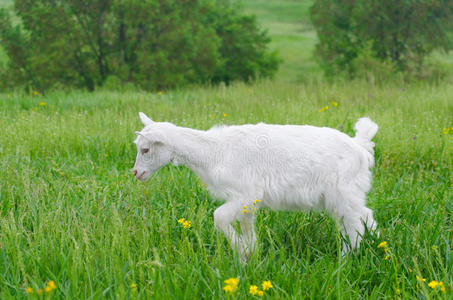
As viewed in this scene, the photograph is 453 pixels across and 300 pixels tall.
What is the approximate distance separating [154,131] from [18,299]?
145 cm

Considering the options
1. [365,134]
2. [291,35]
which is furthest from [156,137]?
[291,35]

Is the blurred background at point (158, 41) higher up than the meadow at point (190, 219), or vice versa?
the blurred background at point (158, 41)

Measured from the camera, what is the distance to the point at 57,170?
4.86 metres

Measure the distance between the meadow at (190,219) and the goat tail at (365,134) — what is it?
0.70 meters

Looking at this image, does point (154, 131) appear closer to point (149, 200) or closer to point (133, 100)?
point (149, 200)

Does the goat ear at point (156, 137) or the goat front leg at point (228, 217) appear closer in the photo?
the goat front leg at point (228, 217)

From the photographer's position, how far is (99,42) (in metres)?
14.4

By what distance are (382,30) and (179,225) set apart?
14.2m

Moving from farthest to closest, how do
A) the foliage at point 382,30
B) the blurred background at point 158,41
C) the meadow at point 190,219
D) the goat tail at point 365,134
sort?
the foliage at point 382,30, the blurred background at point 158,41, the goat tail at point 365,134, the meadow at point 190,219

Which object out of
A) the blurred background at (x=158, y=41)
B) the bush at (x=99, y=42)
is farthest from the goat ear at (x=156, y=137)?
the bush at (x=99, y=42)

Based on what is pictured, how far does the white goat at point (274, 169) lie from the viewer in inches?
124

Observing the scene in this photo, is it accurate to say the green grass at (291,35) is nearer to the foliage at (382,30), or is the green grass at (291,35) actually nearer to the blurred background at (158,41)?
the foliage at (382,30)

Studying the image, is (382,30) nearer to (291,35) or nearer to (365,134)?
(365,134)

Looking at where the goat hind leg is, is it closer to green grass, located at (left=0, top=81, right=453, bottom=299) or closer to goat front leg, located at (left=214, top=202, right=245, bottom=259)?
goat front leg, located at (left=214, top=202, right=245, bottom=259)
